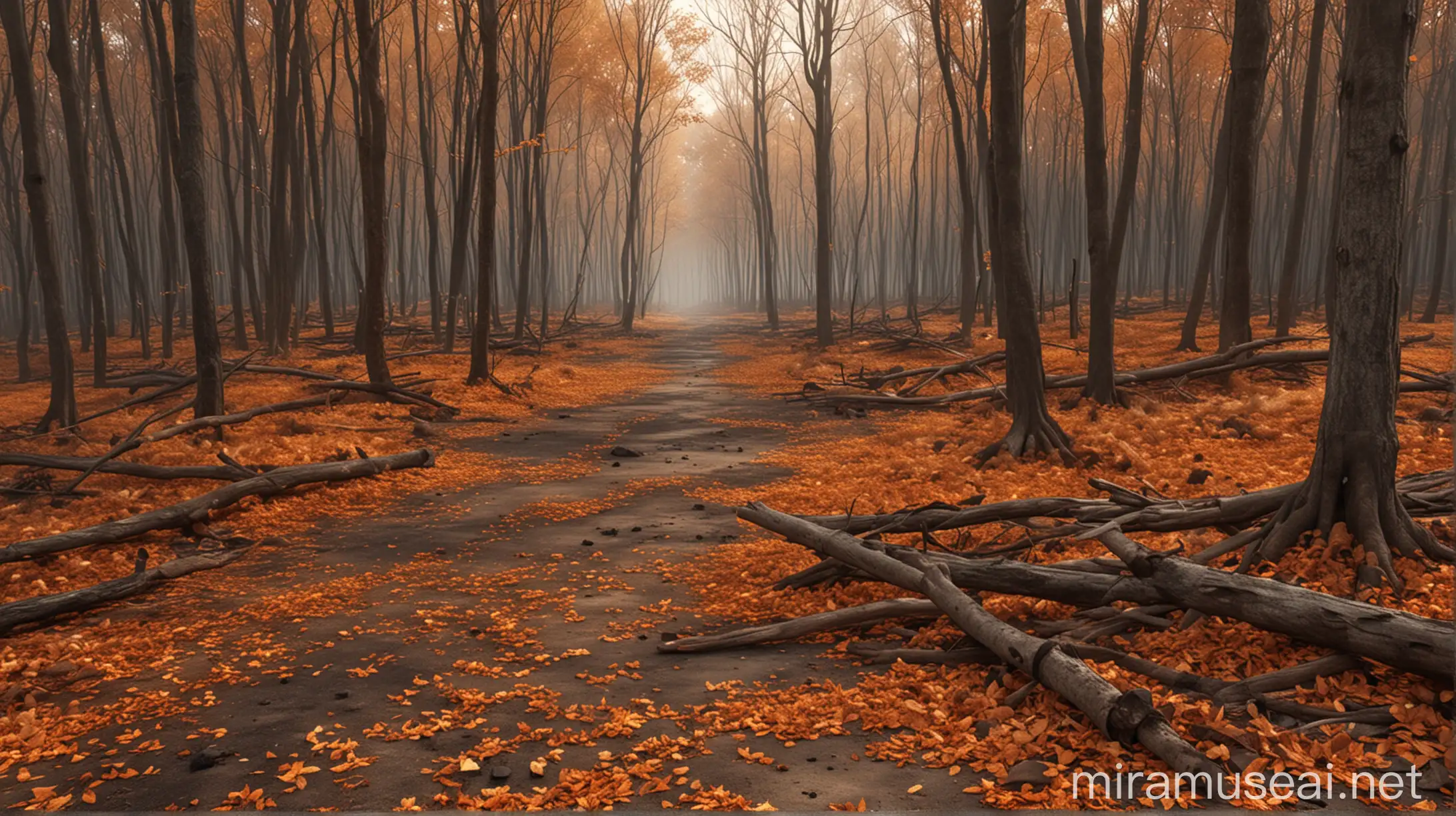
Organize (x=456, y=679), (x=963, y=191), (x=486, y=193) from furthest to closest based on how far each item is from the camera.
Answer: (x=963, y=191)
(x=486, y=193)
(x=456, y=679)

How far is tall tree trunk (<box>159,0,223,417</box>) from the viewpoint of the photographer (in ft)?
34.6

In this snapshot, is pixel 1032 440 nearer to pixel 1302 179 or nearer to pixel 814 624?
pixel 814 624

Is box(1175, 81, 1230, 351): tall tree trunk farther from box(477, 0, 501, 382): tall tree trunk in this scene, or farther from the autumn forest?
box(477, 0, 501, 382): tall tree trunk

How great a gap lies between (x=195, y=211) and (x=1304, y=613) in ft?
40.3

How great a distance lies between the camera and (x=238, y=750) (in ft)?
11.5

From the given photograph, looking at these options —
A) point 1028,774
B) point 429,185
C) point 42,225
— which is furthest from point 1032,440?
point 429,185

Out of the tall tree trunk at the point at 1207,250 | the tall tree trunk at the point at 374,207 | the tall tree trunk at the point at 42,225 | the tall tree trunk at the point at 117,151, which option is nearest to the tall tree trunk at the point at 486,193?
the tall tree trunk at the point at 374,207

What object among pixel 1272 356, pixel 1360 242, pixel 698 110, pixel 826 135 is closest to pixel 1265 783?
pixel 1360 242

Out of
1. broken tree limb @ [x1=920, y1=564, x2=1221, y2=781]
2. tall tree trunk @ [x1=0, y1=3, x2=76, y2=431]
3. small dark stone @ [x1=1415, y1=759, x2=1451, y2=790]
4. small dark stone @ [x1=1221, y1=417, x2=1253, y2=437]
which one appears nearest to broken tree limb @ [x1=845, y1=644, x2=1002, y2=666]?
broken tree limb @ [x1=920, y1=564, x2=1221, y2=781]

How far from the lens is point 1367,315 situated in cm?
460

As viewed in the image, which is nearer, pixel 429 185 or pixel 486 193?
pixel 486 193

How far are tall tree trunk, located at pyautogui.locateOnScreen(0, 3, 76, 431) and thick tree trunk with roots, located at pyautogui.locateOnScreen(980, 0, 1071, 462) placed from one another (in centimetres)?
1171

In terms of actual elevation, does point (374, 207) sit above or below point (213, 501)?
above

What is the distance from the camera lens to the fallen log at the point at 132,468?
26.3ft
